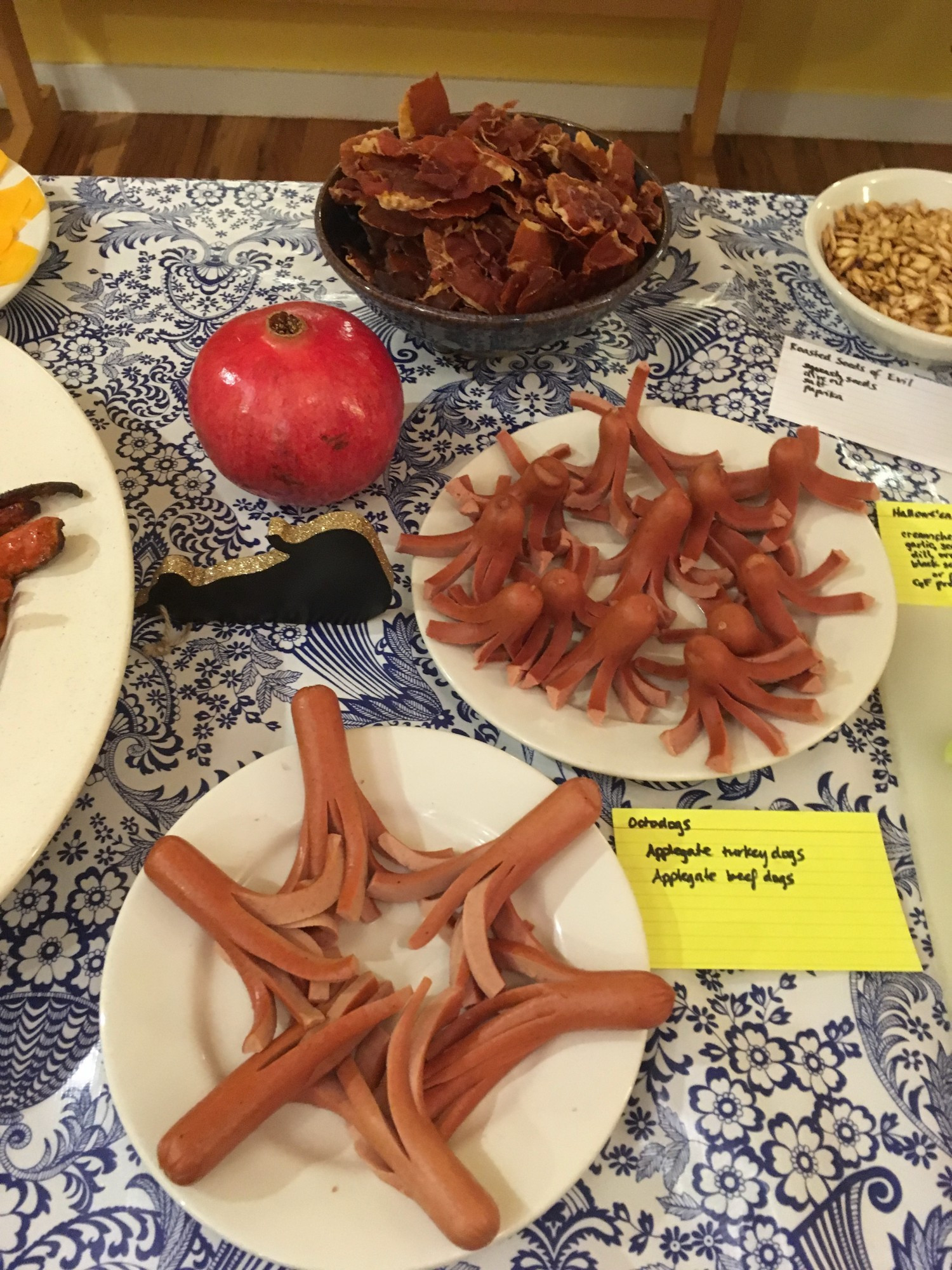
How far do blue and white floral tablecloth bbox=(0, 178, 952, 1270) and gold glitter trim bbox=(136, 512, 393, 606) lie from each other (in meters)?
0.07

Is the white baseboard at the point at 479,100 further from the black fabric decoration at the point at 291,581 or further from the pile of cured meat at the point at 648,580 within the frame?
the black fabric decoration at the point at 291,581

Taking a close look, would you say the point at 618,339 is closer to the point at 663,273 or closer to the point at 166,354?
the point at 663,273

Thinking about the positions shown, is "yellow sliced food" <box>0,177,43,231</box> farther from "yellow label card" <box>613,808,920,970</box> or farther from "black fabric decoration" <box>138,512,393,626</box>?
"yellow label card" <box>613,808,920,970</box>

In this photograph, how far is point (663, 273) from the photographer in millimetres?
1058

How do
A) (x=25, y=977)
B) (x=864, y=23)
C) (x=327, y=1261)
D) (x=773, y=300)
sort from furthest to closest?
(x=864, y=23) < (x=773, y=300) < (x=25, y=977) < (x=327, y=1261)

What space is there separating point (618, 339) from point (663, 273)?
→ 135 mm

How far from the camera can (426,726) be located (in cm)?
70

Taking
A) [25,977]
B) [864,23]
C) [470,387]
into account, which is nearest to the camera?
[25,977]

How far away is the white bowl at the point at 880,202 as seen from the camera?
914 mm

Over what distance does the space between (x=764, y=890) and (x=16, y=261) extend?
909 millimetres

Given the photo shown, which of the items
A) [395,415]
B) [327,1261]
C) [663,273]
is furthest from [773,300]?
[327,1261]

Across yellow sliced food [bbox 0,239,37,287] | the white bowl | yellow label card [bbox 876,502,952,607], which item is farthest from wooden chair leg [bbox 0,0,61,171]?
yellow label card [bbox 876,502,952,607]

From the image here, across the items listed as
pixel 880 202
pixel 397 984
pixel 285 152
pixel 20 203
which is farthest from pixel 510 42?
pixel 397 984

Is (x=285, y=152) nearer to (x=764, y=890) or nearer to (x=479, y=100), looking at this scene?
(x=479, y=100)
